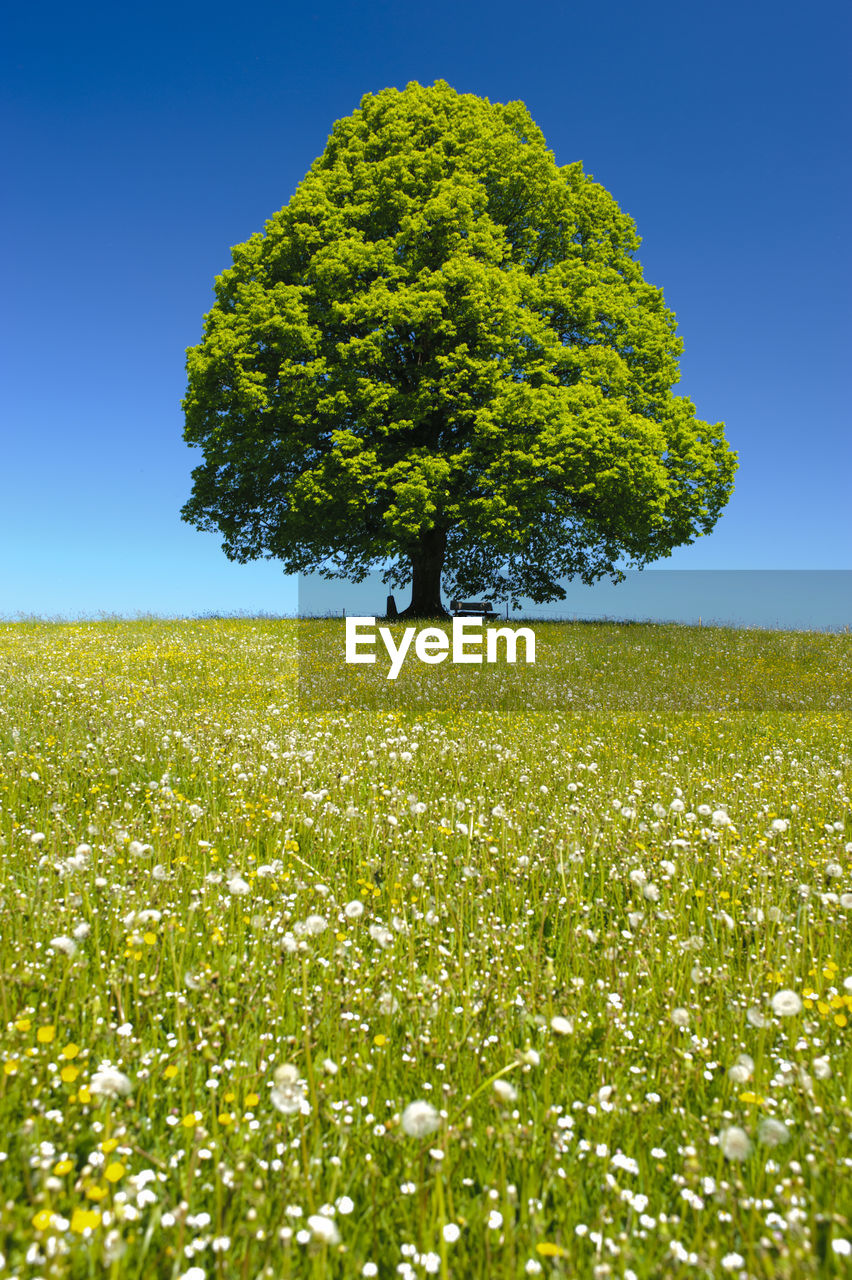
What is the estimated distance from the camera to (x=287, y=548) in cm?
2670

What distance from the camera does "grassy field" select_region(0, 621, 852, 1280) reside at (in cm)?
199

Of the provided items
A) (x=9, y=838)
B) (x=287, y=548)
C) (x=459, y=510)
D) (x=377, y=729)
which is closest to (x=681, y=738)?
(x=377, y=729)

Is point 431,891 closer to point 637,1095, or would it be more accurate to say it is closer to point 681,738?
point 637,1095

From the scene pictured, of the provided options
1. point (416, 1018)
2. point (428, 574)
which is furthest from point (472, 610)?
point (416, 1018)

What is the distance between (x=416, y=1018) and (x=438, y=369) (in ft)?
75.1

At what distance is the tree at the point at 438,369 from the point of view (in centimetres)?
2238

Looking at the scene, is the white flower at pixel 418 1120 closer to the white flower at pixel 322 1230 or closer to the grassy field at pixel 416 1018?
the grassy field at pixel 416 1018

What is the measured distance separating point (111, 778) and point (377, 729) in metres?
→ 3.52

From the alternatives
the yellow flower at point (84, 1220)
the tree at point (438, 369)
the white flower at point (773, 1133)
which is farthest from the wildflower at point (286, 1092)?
the tree at point (438, 369)

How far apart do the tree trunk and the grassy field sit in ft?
61.4

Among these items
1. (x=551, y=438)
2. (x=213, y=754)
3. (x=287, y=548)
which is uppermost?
(x=551, y=438)

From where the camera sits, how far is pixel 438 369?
23.1 metres

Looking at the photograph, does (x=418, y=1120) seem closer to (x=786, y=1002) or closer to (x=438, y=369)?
(x=786, y=1002)

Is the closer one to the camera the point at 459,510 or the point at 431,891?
the point at 431,891
